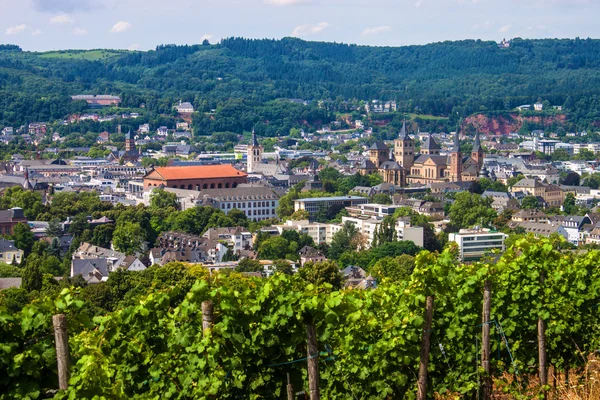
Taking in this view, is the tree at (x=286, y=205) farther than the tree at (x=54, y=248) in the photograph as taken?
Yes

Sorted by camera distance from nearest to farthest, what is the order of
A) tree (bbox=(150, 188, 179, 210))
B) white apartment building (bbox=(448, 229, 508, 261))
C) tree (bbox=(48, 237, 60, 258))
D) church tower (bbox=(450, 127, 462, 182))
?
tree (bbox=(48, 237, 60, 258)) < white apartment building (bbox=(448, 229, 508, 261)) < tree (bbox=(150, 188, 179, 210)) < church tower (bbox=(450, 127, 462, 182))

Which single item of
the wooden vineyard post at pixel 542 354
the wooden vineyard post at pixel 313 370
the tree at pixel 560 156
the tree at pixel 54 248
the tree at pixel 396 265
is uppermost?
the wooden vineyard post at pixel 313 370

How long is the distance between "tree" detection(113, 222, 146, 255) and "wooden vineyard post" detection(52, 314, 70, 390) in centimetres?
3625

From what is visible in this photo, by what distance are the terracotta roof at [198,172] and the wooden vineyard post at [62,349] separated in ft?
193

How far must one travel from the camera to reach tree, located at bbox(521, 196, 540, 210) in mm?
59781

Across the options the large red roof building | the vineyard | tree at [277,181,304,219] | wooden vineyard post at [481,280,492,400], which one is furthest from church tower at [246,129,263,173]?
wooden vineyard post at [481,280,492,400]

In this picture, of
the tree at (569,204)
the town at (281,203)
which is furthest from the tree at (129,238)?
the tree at (569,204)

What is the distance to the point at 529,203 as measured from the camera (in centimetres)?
6006

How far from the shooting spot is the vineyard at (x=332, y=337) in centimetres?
677

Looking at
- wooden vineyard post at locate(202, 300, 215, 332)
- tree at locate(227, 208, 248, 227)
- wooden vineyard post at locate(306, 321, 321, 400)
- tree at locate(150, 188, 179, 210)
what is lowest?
tree at locate(227, 208, 248, 227)

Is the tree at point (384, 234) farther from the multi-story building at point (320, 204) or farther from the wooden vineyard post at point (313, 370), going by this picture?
the wooden vineyard post at point (313, 370)

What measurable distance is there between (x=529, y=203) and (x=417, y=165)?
58.5ft

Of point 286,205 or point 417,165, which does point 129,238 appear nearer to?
point 286,205

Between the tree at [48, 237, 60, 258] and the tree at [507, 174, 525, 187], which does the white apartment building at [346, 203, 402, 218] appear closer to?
the tree at [507, 174, 525, 187]
